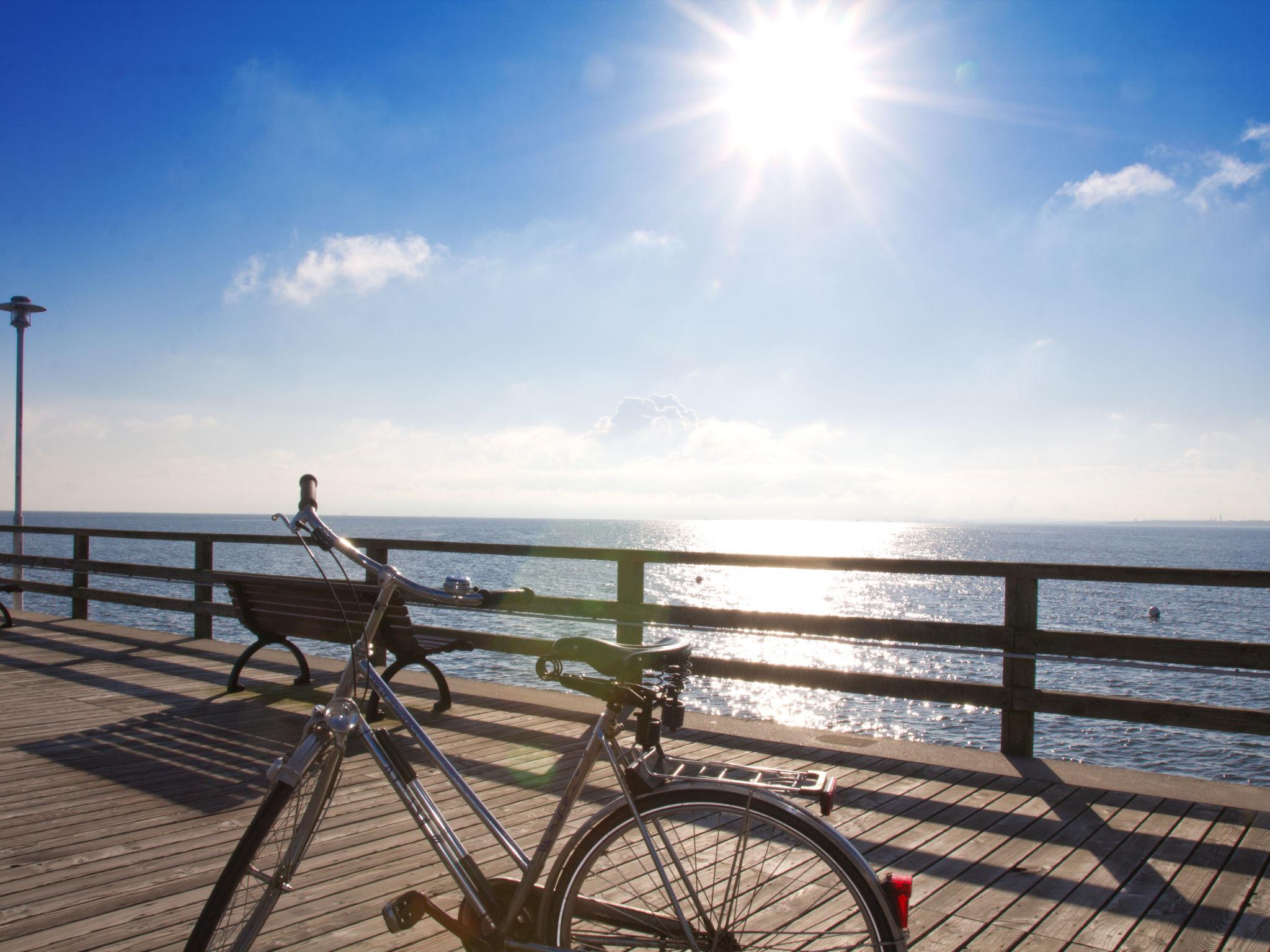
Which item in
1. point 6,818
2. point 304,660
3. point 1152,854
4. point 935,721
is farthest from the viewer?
point 935,721

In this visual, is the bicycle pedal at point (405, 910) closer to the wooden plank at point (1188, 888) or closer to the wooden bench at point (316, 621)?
the wooden plank at point (1188, 888)

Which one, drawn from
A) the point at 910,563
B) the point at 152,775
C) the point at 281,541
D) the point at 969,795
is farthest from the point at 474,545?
the point at 969,795

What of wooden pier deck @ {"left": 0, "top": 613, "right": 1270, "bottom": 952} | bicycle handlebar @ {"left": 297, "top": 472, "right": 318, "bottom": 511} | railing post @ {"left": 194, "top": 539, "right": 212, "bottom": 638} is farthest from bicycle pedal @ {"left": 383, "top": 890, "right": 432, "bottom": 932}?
railing post @ {"left": 194, "top": 539, "right": 212, "bottom": 638}

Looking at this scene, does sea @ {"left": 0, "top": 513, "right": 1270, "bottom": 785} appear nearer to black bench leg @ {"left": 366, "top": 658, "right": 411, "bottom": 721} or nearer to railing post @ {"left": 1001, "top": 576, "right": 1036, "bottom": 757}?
railing post @ {"left": 1001, "top": 576, "right": 1036, "bottom": 757}

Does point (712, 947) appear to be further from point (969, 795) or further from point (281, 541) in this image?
point (281, 541)

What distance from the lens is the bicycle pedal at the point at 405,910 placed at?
7.56 feet

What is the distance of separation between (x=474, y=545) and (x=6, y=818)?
3580 mm

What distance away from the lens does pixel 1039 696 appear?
4809 mm

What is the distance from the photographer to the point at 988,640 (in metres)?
Answer: 4.88

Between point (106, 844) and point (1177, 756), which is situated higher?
point (106, 844)

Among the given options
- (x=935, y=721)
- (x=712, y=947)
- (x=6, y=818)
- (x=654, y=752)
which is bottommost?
(x=935, y=721)

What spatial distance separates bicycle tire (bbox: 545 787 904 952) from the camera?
1.94m

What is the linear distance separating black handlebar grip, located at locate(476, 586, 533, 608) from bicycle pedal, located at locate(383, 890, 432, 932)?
2.47 feet

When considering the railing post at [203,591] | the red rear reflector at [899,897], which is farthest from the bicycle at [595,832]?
the railing post at [203,591]
